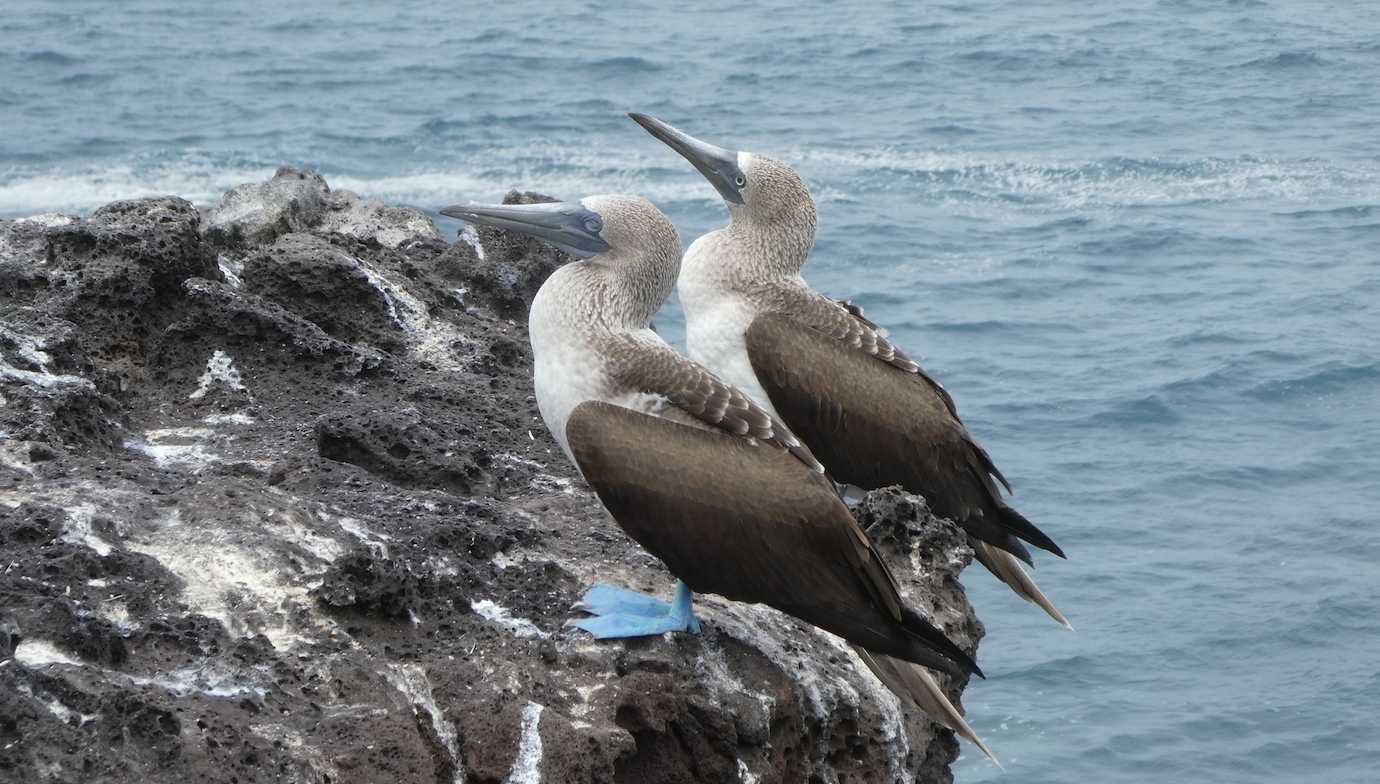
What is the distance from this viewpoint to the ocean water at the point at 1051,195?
1252cm

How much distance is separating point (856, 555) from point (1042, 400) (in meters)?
10.8

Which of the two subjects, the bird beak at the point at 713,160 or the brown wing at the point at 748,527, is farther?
the bird beak at the point at 713,160

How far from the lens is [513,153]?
22.9m

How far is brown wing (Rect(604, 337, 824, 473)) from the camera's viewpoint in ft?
17.8

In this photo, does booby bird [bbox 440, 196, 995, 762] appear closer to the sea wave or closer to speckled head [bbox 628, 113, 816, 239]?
speckled head [bbox 628, 113, 816, 239]

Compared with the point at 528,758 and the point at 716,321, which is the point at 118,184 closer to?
the point at 716,321

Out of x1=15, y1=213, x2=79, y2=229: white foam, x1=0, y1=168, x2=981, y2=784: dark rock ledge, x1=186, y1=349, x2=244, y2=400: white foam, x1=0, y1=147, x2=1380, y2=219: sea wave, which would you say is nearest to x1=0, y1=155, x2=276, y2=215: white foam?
x1=0, y1=147, x2=1380, y2=219: sea wave

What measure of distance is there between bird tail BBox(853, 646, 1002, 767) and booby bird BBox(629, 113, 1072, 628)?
3.47 feet

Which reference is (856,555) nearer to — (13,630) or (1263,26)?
(13,630)

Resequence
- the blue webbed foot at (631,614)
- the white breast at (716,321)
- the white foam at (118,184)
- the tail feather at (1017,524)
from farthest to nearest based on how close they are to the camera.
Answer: the white foam at (118,184) < the white breast at (716,321) < the tail feather at (1017,524) < the blue webbed foot at (631,614)

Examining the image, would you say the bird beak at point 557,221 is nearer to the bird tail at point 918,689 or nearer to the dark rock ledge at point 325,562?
the dark rock ledge at point 325,562

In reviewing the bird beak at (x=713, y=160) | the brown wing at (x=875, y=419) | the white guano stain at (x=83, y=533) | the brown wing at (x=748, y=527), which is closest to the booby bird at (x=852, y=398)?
the brown wing at (x=875, y=419)

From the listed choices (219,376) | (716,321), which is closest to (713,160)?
(716,321)

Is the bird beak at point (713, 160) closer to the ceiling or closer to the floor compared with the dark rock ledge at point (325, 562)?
closer to the ceiling
